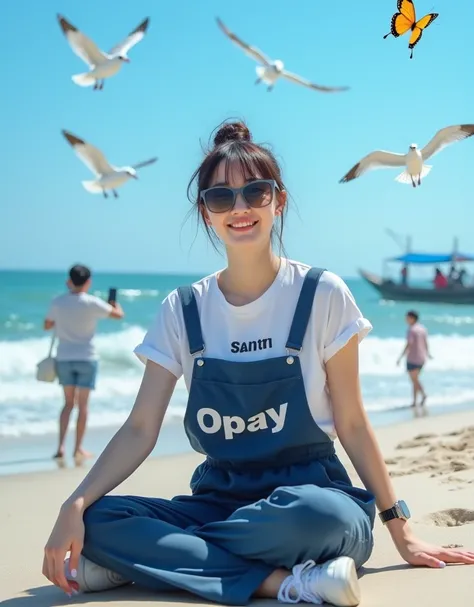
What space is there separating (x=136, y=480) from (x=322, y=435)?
2863 millimetres

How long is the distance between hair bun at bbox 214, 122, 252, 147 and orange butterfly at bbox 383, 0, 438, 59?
60 cm

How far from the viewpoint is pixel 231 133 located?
9.68ft

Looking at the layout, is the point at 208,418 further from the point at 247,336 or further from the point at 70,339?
the point at 70,339

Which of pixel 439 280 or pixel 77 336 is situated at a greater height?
pixel 439 280

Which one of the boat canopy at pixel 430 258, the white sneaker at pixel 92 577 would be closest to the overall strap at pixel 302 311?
the white sneaker at pixel 92 577

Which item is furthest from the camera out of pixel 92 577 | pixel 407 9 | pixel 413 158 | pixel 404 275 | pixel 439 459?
pixel 404 275

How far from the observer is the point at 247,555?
246 centimetres

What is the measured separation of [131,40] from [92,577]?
9773mm

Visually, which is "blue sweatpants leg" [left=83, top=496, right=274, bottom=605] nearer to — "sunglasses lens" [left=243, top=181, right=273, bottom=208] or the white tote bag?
"sunglasses lens" [left=243, top=181, right=273, bottom=208]

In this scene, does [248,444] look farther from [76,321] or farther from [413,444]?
[76,321]

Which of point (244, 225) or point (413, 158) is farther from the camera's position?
point (413, 158)

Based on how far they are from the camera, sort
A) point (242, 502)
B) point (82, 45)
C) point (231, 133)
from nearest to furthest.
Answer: point (242, 502) < point (231, 133) < point (82, 45)

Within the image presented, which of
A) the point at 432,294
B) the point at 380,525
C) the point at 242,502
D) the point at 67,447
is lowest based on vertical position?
the point at 380,525

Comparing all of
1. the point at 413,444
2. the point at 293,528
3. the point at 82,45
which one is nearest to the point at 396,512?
the point at 293,528
